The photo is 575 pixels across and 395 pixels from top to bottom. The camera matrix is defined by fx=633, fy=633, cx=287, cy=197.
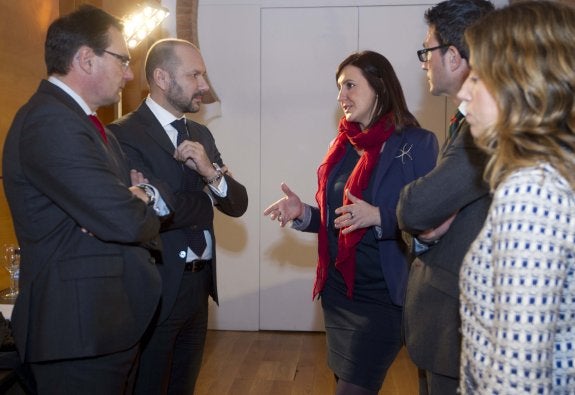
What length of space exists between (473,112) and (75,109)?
3.98 ft

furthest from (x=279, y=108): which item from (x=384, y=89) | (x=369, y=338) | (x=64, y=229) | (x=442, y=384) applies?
(x=442, y=384)

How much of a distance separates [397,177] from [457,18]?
73cm

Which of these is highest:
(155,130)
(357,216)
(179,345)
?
(155,130)

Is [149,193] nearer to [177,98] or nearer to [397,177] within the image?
[177,98]

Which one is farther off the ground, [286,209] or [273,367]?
[286,209]

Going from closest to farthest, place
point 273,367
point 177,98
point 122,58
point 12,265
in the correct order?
1. point 122,58
2. point 177,98
3. point 12,265
4. point 273,367

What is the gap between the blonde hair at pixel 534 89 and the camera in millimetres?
1176

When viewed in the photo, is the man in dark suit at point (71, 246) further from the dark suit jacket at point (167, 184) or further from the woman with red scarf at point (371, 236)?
the woman with red scarf at point (371, 236)

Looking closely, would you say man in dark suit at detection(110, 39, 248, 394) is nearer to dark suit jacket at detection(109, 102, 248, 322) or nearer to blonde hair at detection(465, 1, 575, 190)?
dark suit jacket at detection(109, 102, 248, 322)

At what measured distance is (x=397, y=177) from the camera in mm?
2488

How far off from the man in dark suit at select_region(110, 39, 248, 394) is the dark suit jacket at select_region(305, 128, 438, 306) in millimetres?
640

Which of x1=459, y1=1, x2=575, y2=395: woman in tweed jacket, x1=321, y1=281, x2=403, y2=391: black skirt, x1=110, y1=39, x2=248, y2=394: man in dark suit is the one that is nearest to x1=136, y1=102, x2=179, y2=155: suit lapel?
x1=110, y1=39, x2=248, y2=394: man in dark suit

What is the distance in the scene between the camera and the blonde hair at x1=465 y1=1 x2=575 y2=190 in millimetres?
1176

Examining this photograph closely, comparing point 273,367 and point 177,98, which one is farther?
point 273,367
